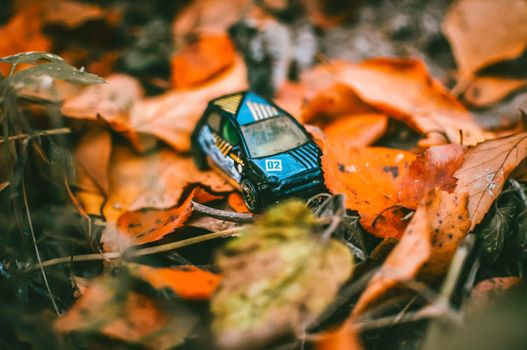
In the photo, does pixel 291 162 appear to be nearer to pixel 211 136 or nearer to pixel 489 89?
pixel 211 136

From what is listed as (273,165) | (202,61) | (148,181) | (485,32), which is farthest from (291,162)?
(485,32)

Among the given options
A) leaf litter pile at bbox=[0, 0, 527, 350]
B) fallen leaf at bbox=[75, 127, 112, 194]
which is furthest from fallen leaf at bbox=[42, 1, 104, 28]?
fallen leaf at bbox=[75, 127, 112, 194]

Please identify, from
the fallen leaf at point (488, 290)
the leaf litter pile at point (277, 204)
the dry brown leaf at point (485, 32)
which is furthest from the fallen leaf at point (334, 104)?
the fallen leaf at point (488, 290)

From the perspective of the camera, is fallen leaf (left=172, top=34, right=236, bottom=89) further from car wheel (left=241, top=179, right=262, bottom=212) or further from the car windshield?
car wheel (left=241, top=179, right=262, bottom=212)

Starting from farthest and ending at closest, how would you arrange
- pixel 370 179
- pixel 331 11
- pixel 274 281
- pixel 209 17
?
pixel 331 11
pixel 209 17
pixel 370 179
pixel 274 281

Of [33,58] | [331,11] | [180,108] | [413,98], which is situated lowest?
[180,108]

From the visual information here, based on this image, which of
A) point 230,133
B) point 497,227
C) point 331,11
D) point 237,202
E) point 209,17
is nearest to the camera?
point 497,227
